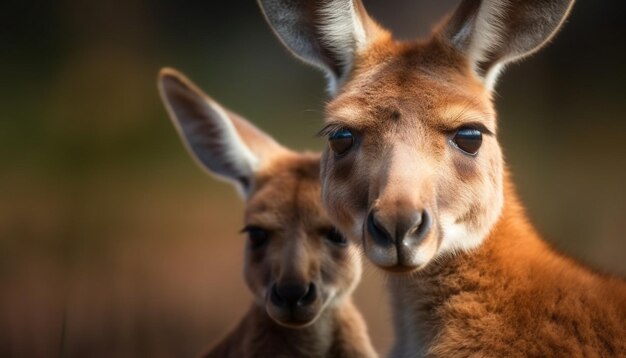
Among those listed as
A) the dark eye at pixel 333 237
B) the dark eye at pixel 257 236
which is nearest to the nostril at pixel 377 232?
the dark eye at pixel 333 237

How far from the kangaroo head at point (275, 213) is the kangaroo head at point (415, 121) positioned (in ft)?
2.25

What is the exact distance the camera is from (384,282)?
4.22 metres

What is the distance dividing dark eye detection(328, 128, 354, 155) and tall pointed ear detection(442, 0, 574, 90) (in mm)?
582

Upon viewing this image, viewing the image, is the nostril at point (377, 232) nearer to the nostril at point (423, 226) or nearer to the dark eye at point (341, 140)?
the nostril at point (423, 226)

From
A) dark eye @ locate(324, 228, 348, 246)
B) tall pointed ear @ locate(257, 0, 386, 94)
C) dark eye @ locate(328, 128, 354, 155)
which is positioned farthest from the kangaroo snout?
dark eye @ locate(324, 228, 348, 246)

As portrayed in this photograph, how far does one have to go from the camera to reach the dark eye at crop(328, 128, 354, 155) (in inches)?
155

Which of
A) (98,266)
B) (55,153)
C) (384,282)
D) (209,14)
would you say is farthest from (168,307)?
(384,282)

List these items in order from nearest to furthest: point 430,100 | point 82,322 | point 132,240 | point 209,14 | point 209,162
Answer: point 430,100
point 209,162
point 82,322
point 132,240
point 209,14

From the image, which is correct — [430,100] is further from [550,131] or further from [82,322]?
[550,131]

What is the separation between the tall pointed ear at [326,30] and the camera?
4258mm

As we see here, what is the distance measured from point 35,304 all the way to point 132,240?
131 centimetres

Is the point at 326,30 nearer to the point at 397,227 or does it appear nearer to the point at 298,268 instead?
the point at 298,268

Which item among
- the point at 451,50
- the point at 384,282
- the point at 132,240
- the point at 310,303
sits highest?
the point at 451,50

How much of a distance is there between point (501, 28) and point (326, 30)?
71 centimetres
